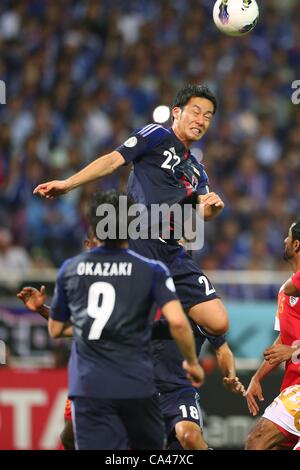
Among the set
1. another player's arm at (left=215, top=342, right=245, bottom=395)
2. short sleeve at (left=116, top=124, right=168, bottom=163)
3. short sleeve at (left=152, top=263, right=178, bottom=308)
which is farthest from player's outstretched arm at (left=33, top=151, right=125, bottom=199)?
another player's arm at (left=215, top=342, right=245, bottom=395)

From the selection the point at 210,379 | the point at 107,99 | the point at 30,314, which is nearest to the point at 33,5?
the point at 107,99

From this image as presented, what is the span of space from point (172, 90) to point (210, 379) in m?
6.17

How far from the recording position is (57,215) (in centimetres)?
1450

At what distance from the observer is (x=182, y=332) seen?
6270 millimetres

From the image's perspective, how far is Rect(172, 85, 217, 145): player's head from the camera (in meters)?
8.14

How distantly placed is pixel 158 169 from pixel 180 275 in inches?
32.8

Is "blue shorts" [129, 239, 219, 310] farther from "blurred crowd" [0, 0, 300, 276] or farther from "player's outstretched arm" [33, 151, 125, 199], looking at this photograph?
"blurred crowd" [0, 0, 300, 276]

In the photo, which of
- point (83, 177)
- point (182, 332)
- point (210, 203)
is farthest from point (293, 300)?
point (182, 332)

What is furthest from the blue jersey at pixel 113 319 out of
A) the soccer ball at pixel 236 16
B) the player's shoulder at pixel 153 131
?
the soccer ball at pixel 236 16

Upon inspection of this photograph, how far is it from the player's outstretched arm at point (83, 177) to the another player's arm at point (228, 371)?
1747 millimetres

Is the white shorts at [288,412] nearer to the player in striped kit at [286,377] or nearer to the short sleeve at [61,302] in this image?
the player in striped kit at [286,377]

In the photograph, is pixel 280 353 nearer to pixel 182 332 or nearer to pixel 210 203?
pixel 210 203

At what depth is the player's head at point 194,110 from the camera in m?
8.14

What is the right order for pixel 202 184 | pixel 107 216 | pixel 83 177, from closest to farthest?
pixel 107 216, pixel 83 177, pixel 202 184
